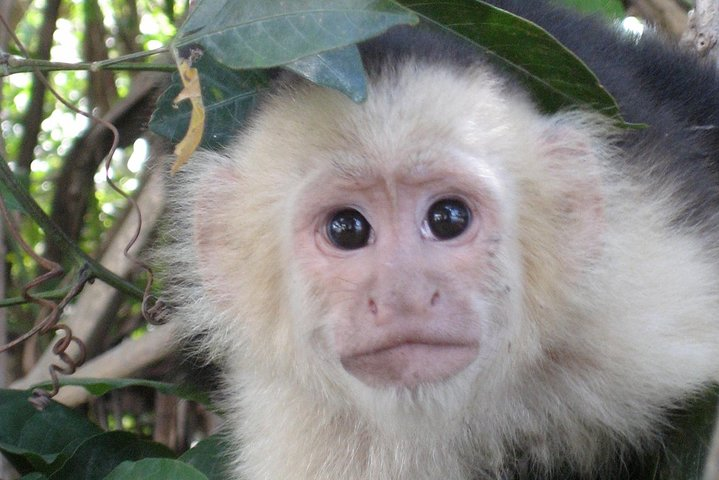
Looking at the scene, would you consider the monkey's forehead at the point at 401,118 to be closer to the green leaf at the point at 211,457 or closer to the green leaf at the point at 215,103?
the green leaf at the point at 215,103

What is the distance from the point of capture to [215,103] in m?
2.12

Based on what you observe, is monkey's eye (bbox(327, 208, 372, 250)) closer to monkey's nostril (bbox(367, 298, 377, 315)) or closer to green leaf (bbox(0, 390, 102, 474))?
monkey's nostril (bbox(367, 298, 377, 315))

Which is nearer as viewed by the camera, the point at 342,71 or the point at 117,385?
the point at 342,71

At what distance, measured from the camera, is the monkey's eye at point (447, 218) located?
1919 mm

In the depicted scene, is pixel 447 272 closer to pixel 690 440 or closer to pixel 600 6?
pixel 690 440

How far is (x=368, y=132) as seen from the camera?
192 cm

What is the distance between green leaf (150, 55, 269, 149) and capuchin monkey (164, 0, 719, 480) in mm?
46

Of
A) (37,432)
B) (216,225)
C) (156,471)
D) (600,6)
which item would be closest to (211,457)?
(37,432)

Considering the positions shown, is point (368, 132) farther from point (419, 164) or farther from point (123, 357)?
point (123, 357)

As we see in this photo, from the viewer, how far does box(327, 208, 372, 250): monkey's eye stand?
1940 mm

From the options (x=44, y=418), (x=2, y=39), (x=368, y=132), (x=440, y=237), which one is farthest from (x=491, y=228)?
(x=2, y=39)

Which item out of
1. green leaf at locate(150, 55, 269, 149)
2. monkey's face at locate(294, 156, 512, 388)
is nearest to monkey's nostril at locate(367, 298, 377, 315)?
monkey's face at locate(294, 156, 512, 388)

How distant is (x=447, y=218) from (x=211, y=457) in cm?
100

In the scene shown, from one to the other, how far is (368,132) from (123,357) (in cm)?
177
